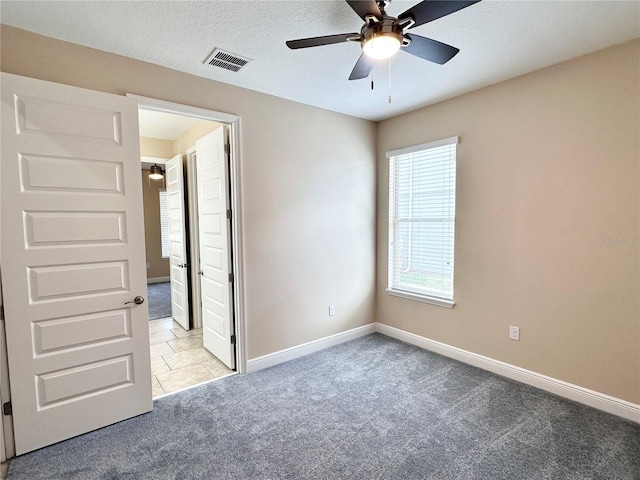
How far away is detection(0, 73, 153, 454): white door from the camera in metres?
1.95

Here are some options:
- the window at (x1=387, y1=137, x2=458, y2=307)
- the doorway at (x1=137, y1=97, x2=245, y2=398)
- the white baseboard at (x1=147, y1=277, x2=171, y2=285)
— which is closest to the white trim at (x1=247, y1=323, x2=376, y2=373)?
the doorway at (x1=137, y1=97, x2=245, y2=398)

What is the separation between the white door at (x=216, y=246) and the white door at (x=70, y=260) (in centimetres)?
81

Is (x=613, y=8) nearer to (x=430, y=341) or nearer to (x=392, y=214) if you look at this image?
(x=392, y=214)

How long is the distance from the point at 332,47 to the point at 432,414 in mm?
2776

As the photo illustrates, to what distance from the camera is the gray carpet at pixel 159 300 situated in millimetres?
5142

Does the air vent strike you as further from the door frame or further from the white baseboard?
the white baseboard

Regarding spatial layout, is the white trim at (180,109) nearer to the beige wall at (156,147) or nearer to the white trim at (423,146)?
the white trim at (423,146)

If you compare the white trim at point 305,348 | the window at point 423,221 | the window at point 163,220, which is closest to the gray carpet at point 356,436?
the white trim at point 305,348

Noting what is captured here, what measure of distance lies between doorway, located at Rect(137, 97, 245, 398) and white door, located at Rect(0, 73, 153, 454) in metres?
0.49

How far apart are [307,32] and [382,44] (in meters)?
0.68

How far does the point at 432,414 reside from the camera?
7.87 ft

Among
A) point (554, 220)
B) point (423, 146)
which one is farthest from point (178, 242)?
point (554, 220)

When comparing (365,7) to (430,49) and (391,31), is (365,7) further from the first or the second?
(430,49)

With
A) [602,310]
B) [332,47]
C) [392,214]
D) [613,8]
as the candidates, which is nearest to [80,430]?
[332,47]
